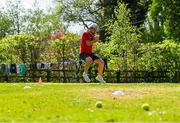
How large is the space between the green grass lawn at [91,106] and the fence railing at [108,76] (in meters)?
22.0

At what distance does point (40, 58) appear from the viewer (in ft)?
141

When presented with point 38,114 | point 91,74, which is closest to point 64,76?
point 91,74

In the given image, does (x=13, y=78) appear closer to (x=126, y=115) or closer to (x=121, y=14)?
(x=121, y=14)

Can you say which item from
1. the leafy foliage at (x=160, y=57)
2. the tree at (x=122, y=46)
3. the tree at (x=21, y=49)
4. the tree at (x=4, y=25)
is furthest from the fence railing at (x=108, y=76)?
the tree at (x=4, y=25)

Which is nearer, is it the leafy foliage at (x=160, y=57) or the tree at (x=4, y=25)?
the leafy foliage at (x=160, y=57)

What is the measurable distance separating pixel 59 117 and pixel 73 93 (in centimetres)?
409

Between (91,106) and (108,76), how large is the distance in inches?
997

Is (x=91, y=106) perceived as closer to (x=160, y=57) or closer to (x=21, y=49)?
(x=160, y=57)

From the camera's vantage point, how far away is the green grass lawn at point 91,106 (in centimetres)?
982

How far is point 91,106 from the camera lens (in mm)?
11516

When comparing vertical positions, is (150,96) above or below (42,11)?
below

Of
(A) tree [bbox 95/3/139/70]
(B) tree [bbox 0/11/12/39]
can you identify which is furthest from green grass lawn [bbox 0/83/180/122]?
(B) tree [bbox 0/11/12/39]

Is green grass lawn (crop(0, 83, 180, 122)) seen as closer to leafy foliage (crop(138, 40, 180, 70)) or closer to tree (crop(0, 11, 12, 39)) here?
leafy foliage (crop(138, 40, 180, 70))

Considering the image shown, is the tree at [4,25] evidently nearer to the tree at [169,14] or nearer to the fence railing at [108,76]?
the tree at [169,14]
